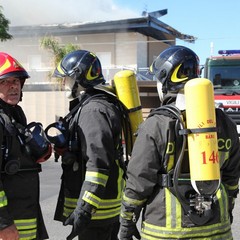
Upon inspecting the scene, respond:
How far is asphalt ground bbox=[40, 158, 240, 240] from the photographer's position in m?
5.24

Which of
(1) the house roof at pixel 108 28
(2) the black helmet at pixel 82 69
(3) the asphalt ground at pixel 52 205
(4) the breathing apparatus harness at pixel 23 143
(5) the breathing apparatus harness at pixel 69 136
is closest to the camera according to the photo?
(4) the breathing apparatus harness at pixel 23 143

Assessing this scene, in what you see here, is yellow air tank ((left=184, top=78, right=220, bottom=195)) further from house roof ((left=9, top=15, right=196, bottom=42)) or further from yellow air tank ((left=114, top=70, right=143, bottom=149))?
house roof ((left=9, top=15, right=196, bottom=42))

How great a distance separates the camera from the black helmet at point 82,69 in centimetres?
345

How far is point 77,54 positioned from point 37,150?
963 millimetres

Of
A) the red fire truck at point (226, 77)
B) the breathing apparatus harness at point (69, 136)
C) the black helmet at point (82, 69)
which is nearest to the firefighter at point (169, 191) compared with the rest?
the breathing apparatus harness at point (69, 136)

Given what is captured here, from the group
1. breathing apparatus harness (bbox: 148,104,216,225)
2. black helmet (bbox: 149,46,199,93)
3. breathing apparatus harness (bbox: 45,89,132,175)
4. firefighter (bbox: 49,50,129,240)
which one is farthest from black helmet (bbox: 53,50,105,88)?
breathing apparatus harness (bbox: 148,104,216,225)

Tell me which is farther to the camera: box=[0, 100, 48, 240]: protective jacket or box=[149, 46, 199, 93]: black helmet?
box=[0, 100, 48, 240]: protective jacket

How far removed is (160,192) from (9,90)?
1299 millimetres

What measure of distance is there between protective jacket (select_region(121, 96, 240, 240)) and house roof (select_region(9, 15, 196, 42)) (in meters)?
26.2

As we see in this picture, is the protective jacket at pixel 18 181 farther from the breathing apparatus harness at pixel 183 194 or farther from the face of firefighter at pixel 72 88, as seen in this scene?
the breathing apparatus harness at pixel 183 194

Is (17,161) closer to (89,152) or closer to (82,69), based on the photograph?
(89,152)

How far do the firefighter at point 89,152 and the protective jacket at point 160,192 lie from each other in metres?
0.47

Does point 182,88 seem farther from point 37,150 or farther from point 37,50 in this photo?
point 37,50

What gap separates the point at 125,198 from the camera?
262 cm
